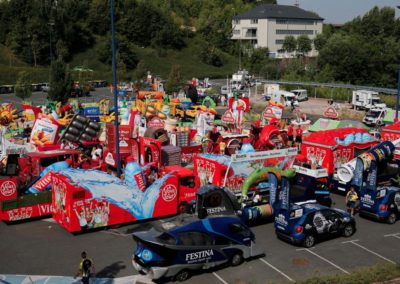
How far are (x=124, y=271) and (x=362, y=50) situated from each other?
225ft

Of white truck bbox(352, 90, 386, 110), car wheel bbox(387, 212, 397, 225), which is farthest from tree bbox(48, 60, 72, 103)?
car wheel bbox(387, 212, 397, 225)

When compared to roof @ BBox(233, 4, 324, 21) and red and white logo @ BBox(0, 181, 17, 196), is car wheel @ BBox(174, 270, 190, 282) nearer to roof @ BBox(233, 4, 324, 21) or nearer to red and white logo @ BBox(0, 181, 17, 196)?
red and white logo @ BBox(0, 181, 17, 196)

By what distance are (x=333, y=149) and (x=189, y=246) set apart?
474 inches

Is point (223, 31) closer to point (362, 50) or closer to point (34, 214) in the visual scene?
point (362, 50)

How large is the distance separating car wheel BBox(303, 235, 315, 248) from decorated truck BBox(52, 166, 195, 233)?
5.16 metres

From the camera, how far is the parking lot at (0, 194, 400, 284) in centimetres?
1421

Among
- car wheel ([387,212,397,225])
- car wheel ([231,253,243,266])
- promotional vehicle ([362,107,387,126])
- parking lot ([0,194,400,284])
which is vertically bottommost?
parking lot ([0,194,400,284])

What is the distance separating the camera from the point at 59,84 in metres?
47.8

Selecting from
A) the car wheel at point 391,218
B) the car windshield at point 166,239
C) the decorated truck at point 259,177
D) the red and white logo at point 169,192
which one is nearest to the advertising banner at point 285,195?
the decorated truck at point 259,177

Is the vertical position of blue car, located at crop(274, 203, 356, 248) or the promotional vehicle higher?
the promotional vehicle

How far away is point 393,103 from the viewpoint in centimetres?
5441

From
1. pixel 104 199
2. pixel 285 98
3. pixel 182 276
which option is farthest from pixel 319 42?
pixel 182 276

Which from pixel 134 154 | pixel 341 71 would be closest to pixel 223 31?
pixel 341 71

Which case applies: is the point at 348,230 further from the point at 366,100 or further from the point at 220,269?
the point at 366,100
